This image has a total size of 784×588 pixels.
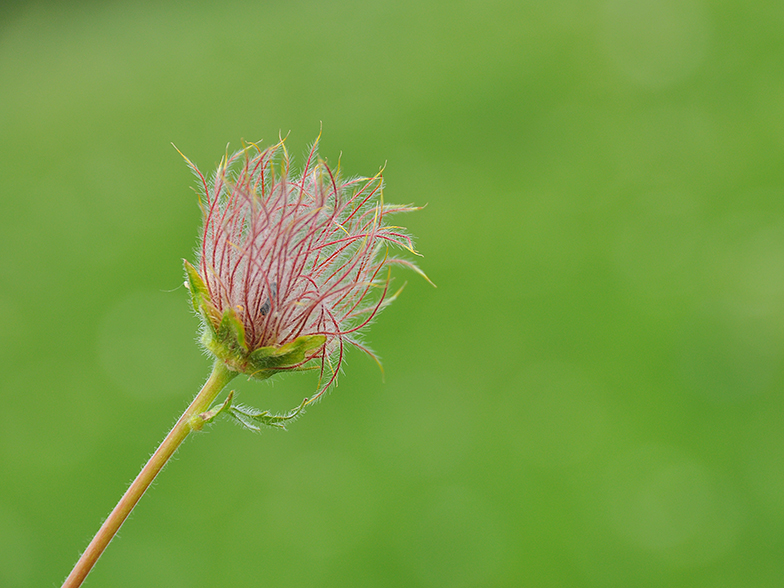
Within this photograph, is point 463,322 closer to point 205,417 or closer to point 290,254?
point 290,254

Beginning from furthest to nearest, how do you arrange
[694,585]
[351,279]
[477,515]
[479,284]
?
[479,284] < [477,515] < [694,585] < [351,279]

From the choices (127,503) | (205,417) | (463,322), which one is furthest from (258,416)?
(463,322)

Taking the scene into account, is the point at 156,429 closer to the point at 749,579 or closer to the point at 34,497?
the point at 34,497

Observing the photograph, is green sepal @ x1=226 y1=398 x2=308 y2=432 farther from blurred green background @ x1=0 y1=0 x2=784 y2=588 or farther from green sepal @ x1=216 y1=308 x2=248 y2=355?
blurred green background @ x1=0 y1=0 x2=784 y2=588

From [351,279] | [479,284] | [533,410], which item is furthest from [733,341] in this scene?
[351,279]

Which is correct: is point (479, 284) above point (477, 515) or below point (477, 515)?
above

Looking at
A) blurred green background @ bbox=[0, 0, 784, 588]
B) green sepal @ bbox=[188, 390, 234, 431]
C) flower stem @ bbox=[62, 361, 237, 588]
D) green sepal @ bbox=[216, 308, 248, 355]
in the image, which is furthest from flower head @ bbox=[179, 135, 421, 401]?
blurred green background @ bbox=[0, 0, 784, 588]
